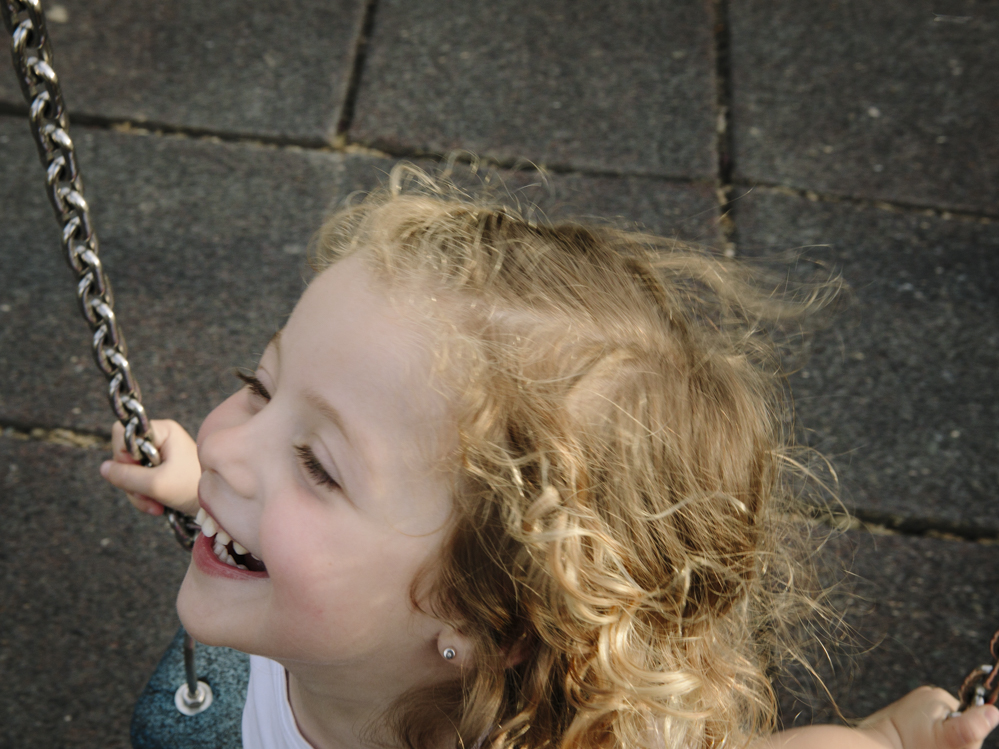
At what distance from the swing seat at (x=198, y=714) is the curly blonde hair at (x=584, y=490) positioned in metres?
0.28

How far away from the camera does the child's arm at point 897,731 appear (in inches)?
43.1

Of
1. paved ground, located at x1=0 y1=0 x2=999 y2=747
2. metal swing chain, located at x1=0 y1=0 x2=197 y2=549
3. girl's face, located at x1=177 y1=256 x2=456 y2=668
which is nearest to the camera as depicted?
metal swing chain, located at x1=0 y1=0 x2=197 y2=549

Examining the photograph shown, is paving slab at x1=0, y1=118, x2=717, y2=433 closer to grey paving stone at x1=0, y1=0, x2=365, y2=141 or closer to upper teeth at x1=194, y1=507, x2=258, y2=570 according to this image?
grey paving stone at x1=0, y1=0, x2=365, y2=141

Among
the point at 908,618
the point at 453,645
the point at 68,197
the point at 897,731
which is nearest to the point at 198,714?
the point at 453,645

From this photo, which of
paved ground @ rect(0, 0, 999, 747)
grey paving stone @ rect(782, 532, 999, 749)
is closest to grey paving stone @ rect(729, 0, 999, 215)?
paved ground @ rect(0, 0, 999, 747)

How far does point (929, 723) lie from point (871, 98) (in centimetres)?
146

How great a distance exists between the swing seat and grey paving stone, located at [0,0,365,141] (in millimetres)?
1143

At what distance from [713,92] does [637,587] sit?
1.53 m

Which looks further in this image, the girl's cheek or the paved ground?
the paved ground

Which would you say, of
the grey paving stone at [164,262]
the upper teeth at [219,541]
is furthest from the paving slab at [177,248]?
the upper teeth at [219,541]

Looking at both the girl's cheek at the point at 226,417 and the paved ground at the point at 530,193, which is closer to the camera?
the girl's cheek at the point at 226,417

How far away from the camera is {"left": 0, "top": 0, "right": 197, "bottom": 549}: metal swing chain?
22.0 inches

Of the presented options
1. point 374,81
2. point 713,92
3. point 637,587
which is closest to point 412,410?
point 637,587

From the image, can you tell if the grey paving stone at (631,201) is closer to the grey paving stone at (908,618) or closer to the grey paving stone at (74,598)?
the grey paving stone at (908,618)
